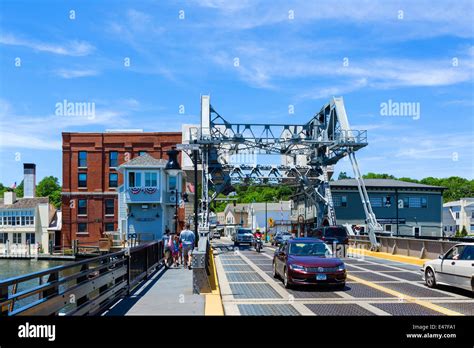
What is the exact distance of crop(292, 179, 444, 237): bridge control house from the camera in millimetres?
63219

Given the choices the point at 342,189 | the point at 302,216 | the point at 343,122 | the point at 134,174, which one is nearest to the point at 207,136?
the point at 134,174

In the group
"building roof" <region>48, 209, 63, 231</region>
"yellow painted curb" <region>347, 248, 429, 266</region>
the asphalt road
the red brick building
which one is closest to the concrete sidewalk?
the asphalt road

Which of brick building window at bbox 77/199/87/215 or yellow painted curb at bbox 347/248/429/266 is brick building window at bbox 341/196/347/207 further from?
brick building window at bbox 77/199/87/215

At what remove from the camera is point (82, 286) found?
973 cm

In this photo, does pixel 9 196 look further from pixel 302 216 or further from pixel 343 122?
pixel 343 122

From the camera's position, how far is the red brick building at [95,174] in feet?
205

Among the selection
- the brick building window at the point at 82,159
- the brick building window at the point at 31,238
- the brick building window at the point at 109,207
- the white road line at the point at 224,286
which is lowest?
the brick building window at the point at 31,238

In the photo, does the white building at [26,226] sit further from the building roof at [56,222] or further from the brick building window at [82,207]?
the brick building window at [82,207]

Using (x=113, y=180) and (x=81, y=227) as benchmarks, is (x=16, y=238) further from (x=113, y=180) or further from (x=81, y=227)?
(x=113, y=180)

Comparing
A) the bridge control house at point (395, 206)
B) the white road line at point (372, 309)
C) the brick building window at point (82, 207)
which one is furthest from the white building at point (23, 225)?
the white road line at point (372, 309)

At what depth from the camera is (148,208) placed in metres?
49.7

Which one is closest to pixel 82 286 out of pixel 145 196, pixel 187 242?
pixel 187 242

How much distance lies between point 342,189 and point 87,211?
97.5 feet
